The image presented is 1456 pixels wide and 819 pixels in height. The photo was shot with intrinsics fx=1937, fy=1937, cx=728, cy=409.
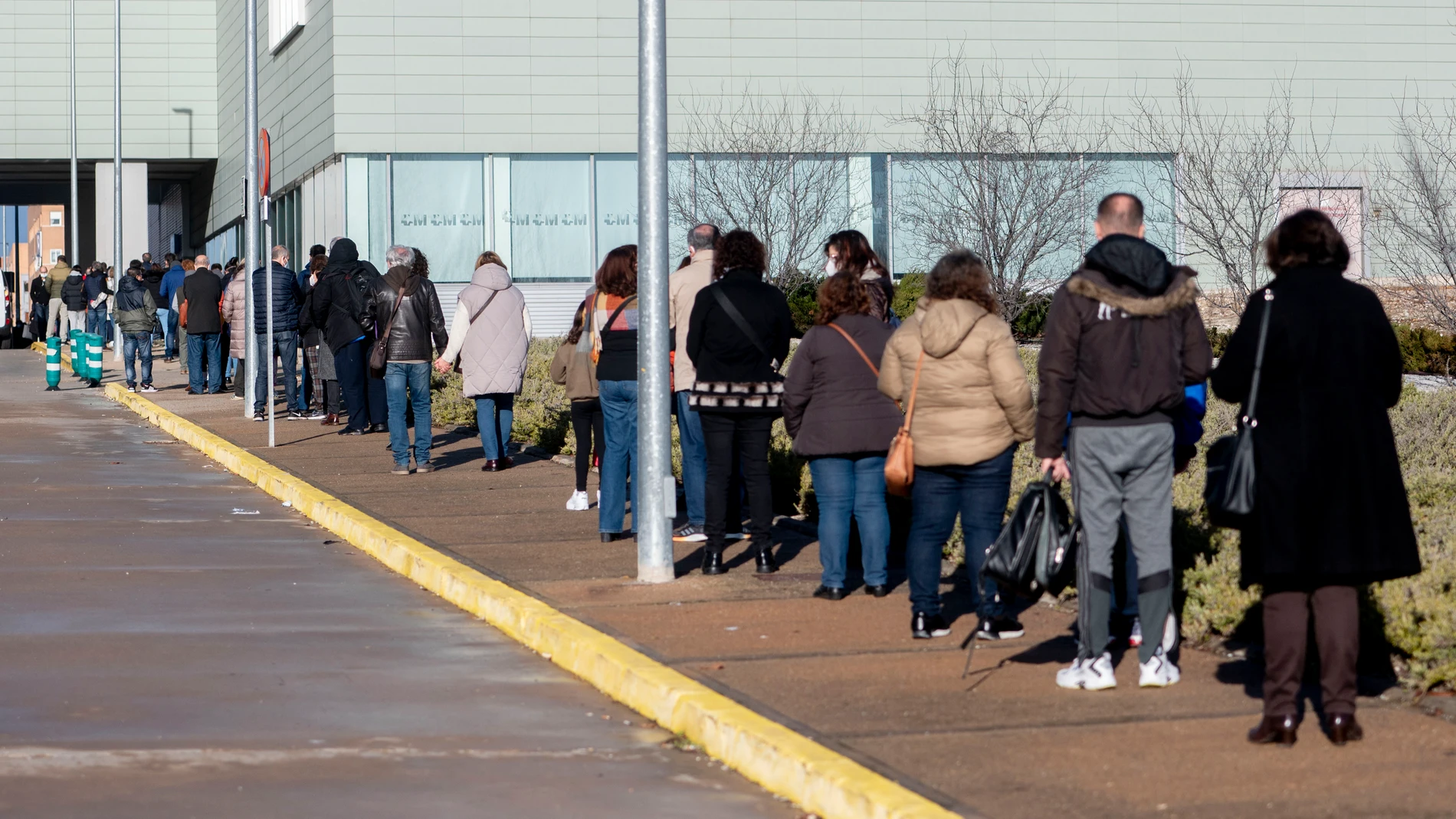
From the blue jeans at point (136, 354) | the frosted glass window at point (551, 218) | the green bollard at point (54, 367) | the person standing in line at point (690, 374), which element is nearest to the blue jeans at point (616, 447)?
the person standing in line at point (690, 374)

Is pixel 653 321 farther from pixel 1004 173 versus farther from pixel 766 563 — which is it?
pixel 1004 173

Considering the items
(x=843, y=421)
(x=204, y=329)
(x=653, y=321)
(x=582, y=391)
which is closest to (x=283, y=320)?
(x=204, y=329)

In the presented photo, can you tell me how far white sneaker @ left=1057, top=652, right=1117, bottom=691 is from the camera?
23.2 ft

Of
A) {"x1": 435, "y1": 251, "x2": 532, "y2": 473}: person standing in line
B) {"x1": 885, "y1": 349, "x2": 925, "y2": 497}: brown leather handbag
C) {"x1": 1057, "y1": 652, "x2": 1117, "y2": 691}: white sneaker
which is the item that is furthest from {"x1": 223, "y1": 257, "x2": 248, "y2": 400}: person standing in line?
{"x1": 1057, "y1": 652, "x2": 1117, "y2": 691}: white sneaker

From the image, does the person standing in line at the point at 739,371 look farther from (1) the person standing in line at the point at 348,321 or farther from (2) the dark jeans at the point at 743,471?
(1) the person standing in line at the point at 348,321

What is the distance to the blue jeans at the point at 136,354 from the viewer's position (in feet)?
87.5

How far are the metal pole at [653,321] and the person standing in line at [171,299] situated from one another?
59.3 ft

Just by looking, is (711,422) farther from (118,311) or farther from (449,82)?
(449,82)

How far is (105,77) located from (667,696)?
152ft

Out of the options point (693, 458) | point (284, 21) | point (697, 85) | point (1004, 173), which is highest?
point (284, 21)

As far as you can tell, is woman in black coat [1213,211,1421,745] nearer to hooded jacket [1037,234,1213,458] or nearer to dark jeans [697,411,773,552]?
hooded jacket [1037,234,1213,458]

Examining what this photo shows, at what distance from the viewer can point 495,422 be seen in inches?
609

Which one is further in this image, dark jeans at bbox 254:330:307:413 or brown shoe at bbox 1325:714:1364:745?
dark jeans at bbox 254:330:307:413

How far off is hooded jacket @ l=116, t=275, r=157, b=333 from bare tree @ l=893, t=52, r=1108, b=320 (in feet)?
40.3
